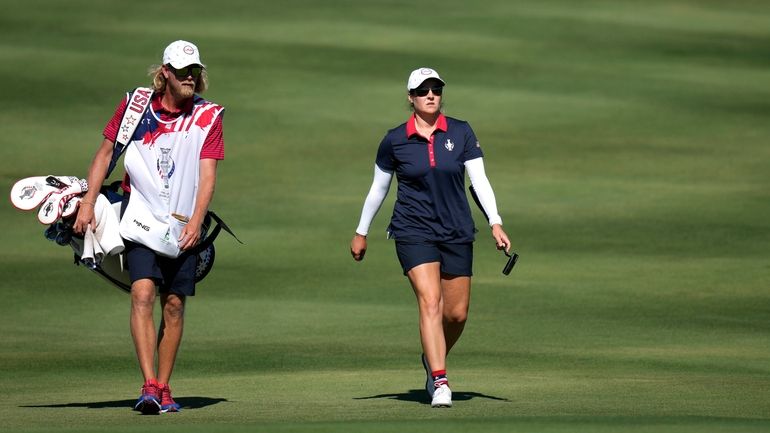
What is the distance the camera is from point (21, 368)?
12.5 m

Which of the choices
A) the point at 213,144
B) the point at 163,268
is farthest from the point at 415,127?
the point at 163,268

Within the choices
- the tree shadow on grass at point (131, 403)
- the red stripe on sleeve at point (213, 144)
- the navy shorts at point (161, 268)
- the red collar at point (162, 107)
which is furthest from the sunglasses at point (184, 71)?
the tree shadow on grass at point (131, 403)

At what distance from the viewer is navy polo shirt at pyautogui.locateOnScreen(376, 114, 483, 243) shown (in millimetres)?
10445

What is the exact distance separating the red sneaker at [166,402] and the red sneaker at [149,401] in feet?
0.43

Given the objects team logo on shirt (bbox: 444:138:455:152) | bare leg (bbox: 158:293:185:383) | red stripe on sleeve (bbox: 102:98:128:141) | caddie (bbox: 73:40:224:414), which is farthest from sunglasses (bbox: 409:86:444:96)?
bare leg (bbox: 158:293:185:383)

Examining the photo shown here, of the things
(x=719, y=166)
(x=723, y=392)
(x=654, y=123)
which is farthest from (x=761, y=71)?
(x=723, y=392)

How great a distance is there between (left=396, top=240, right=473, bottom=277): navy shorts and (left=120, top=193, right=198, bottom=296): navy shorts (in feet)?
4.37

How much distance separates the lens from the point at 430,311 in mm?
10281

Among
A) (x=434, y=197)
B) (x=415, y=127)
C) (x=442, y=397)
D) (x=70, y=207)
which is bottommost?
(x=442, y=397)

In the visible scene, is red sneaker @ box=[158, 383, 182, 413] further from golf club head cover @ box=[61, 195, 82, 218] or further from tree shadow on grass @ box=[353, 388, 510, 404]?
tree shadow on grass @ box=[353, 388, 510, 404]

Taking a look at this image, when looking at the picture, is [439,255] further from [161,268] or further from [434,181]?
[161,268]

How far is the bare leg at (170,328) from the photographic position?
10039 mm

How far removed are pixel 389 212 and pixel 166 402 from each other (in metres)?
10.9

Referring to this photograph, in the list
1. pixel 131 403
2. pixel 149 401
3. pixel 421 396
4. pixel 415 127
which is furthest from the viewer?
pixel 421 396
